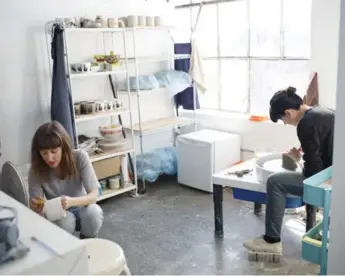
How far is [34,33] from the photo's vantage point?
370 cm

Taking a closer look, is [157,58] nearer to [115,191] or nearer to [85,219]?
[115,191]

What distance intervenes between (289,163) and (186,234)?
3.27 feet

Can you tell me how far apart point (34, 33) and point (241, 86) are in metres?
2.15

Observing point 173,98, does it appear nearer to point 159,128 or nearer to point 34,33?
point 159,128

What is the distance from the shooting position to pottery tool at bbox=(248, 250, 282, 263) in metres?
2.76

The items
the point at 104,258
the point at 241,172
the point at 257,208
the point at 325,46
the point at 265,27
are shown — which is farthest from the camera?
the point at 265,27

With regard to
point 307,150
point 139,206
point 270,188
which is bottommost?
point 139,206

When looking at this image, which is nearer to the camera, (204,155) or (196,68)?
(204,155)

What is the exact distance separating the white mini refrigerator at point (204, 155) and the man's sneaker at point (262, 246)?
3.95ft

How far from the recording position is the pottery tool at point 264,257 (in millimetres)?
2758

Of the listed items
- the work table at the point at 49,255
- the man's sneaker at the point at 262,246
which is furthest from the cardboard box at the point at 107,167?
the work table at the point at 49,255

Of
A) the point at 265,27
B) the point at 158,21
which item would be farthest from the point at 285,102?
the point at 158,21

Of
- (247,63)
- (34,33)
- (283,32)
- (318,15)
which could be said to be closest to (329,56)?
(318,15)

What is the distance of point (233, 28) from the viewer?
4410 millimetres
